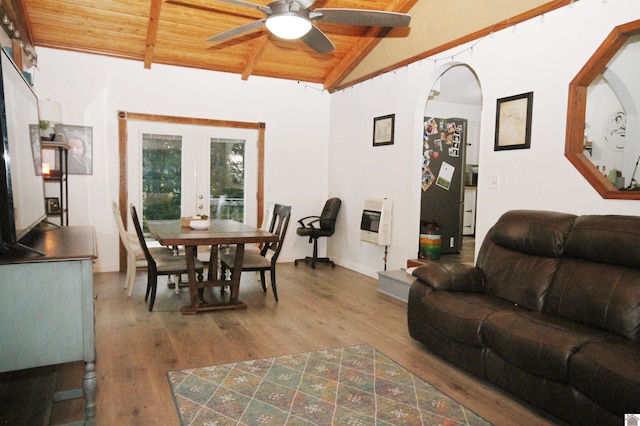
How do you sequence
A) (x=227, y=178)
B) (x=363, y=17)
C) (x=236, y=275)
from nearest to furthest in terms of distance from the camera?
(x=363, y=17) → (x=236, y=275) → (x=227, y=178)

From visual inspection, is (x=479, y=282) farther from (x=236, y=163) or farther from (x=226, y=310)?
(x=236, y=163)

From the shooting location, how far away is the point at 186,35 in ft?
17.1

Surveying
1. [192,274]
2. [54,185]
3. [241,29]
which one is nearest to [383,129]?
[241,29]

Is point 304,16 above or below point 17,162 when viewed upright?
above

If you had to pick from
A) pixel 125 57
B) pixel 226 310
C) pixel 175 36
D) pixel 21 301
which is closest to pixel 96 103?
pixel 125 57

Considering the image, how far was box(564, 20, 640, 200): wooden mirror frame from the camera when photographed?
2.92 m

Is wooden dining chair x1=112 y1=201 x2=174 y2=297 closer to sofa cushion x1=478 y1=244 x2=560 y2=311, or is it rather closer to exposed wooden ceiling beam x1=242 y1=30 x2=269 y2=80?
exposed wooden ceiling beam x1=242 y1=30 x2=269 y2=80

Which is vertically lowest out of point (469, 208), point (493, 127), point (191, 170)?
point (469, 208)

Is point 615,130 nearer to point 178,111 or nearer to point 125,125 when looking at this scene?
point 178,111

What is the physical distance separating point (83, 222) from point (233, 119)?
8.06ft

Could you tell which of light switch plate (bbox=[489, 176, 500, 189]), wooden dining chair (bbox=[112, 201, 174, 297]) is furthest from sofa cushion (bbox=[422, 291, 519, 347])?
wooden dining chair (bbox=[112, 201, 174, 297])

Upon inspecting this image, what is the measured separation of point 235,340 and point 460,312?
169 cm

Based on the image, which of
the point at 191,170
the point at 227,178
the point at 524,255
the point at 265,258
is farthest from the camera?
the point at 227,178

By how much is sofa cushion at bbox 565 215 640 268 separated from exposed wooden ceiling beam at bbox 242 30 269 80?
13.6 feet
